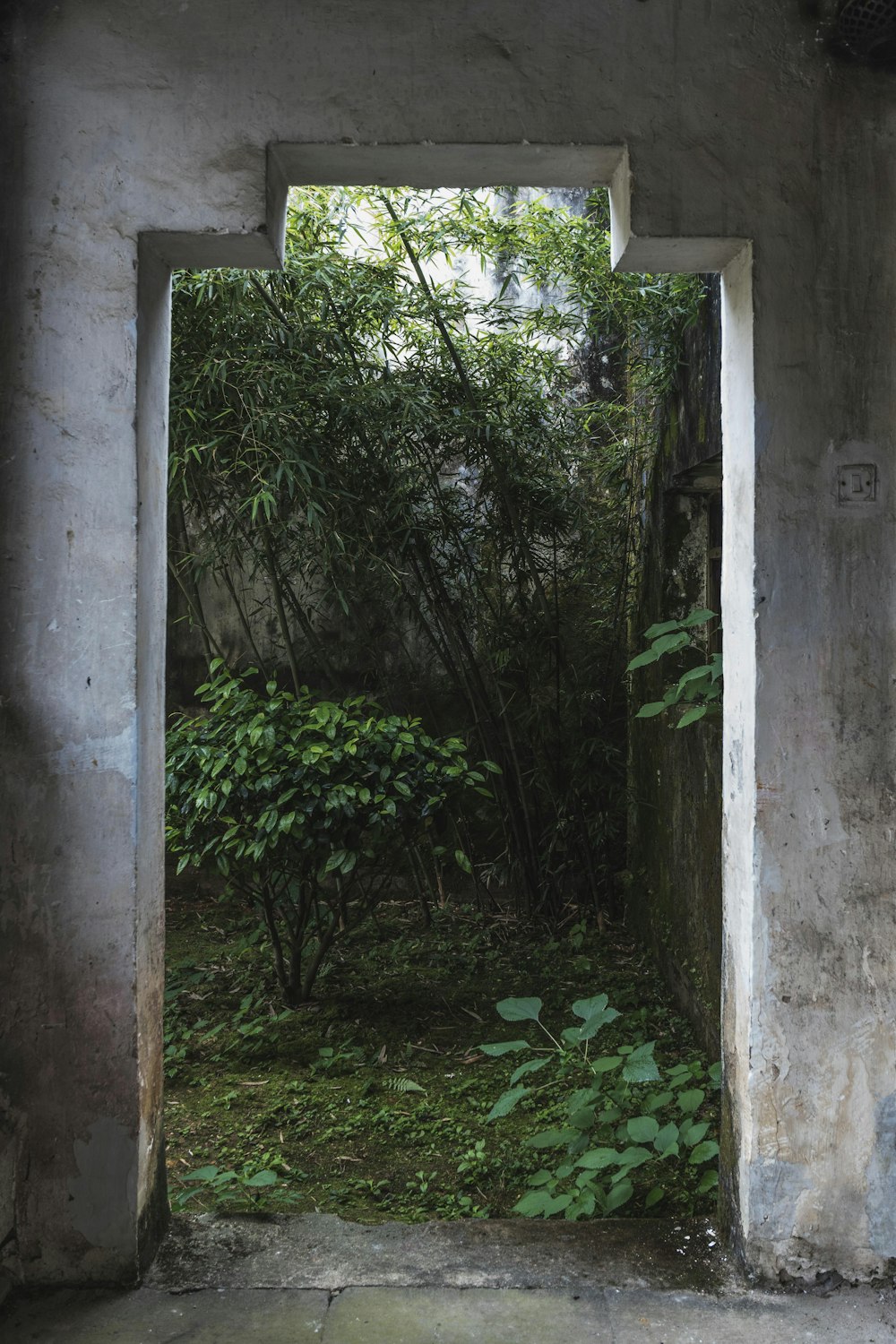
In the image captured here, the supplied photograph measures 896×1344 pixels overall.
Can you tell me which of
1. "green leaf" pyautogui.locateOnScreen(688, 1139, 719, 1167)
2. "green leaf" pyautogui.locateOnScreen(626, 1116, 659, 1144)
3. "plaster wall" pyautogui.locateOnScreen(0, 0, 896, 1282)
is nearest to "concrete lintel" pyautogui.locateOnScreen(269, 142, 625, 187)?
"plaster wall" pyautogui.locateOnScreen(0, 0, 896, 1282)

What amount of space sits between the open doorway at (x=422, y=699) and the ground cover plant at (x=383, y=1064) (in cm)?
1

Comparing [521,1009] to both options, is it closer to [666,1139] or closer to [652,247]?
[666,1139]

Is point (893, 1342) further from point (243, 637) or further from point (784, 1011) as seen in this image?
point (243, 637)

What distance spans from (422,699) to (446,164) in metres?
3.32

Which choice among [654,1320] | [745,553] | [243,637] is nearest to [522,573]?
[243,637]

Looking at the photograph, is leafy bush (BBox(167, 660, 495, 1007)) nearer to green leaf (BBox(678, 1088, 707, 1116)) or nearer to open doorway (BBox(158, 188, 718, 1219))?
open doorway (BBox(158, 188, 718, 1219))

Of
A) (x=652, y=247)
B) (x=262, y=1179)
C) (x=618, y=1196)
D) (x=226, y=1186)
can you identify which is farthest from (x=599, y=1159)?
(x=652, y=247)

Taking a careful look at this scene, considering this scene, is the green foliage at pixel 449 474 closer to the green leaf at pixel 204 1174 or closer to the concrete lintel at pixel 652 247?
the concrete lintel at pixel 652 247

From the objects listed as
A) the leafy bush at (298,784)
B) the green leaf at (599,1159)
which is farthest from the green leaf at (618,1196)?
the leafy bush at (298,784)

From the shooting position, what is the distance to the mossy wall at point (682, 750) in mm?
3453

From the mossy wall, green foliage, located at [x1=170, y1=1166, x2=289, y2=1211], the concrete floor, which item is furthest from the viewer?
the mossy wall

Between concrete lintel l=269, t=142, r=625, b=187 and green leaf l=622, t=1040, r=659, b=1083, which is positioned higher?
concrete lintel l=269, t=142, r=625, b=187

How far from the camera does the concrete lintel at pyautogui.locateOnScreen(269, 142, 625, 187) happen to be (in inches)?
79.2

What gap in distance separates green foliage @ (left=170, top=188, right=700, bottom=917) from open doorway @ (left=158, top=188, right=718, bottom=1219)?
18 millimetres
